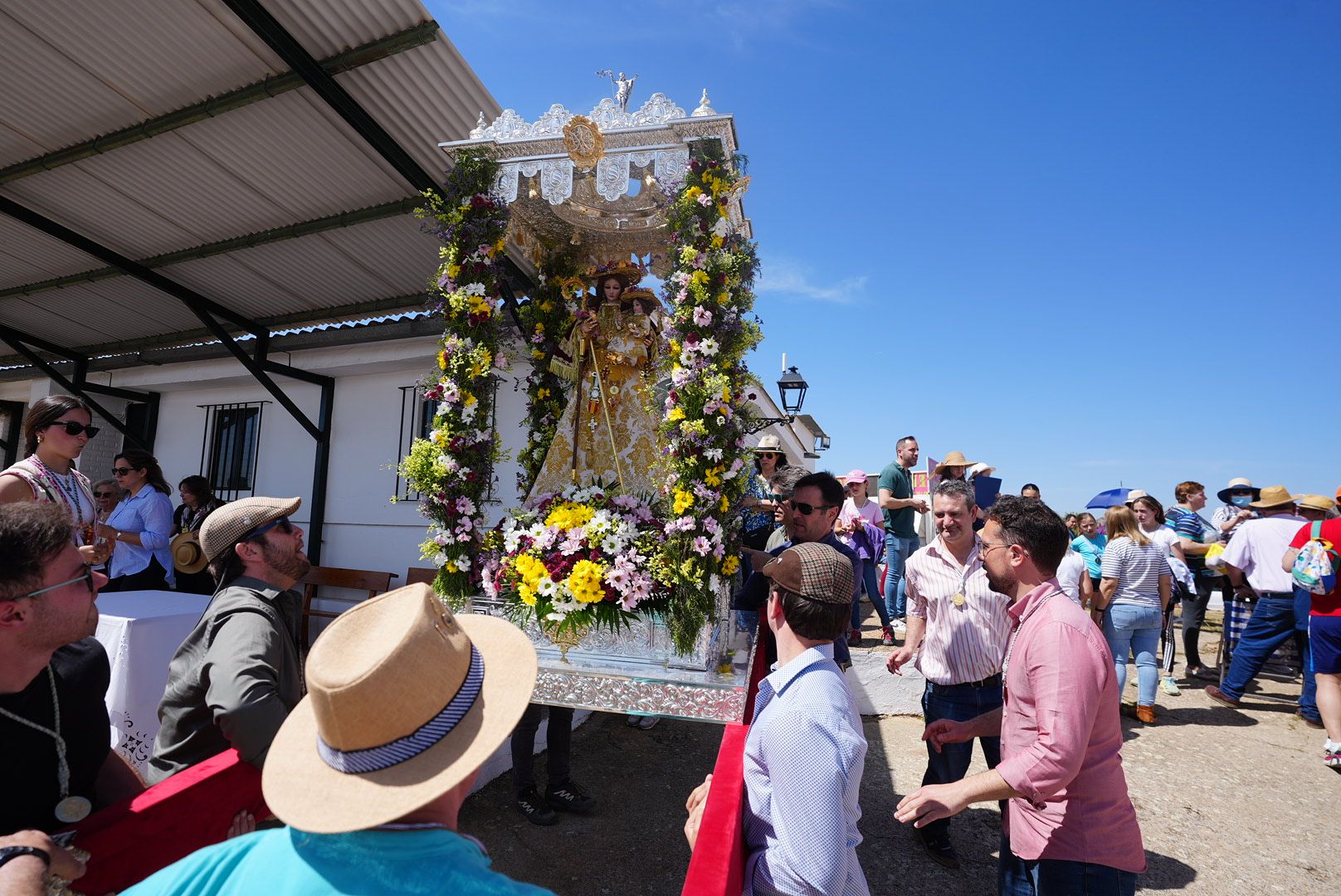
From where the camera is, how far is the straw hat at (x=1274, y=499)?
6.59 metres

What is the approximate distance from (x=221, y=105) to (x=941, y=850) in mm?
7678

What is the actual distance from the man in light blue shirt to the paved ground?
6.97 feet

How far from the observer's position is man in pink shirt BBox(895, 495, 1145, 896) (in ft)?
7.04

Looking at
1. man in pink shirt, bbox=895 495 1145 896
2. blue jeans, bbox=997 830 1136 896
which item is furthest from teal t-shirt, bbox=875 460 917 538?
blue jeans, bbox=997 830 1136 896

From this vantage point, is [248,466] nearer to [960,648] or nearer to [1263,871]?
[960,648]

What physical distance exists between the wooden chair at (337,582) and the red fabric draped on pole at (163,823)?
6928mm

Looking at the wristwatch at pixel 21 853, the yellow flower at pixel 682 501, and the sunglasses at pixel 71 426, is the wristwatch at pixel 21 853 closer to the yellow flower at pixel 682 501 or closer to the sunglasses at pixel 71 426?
the yellow flower at pixel 682 501

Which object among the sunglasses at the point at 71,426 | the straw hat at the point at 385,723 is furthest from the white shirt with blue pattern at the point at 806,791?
the sunglasses at the point at 71,426

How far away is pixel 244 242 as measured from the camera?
7.59 metres

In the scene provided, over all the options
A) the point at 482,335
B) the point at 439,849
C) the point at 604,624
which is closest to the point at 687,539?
the point at 604,624

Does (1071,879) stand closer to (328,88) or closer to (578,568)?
(578,568)

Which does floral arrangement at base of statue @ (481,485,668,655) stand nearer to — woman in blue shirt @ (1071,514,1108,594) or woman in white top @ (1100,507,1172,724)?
woman in white top @ (1100,507,1172,724)

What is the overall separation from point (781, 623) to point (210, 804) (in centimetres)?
182

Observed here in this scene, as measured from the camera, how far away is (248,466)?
1106 cm
